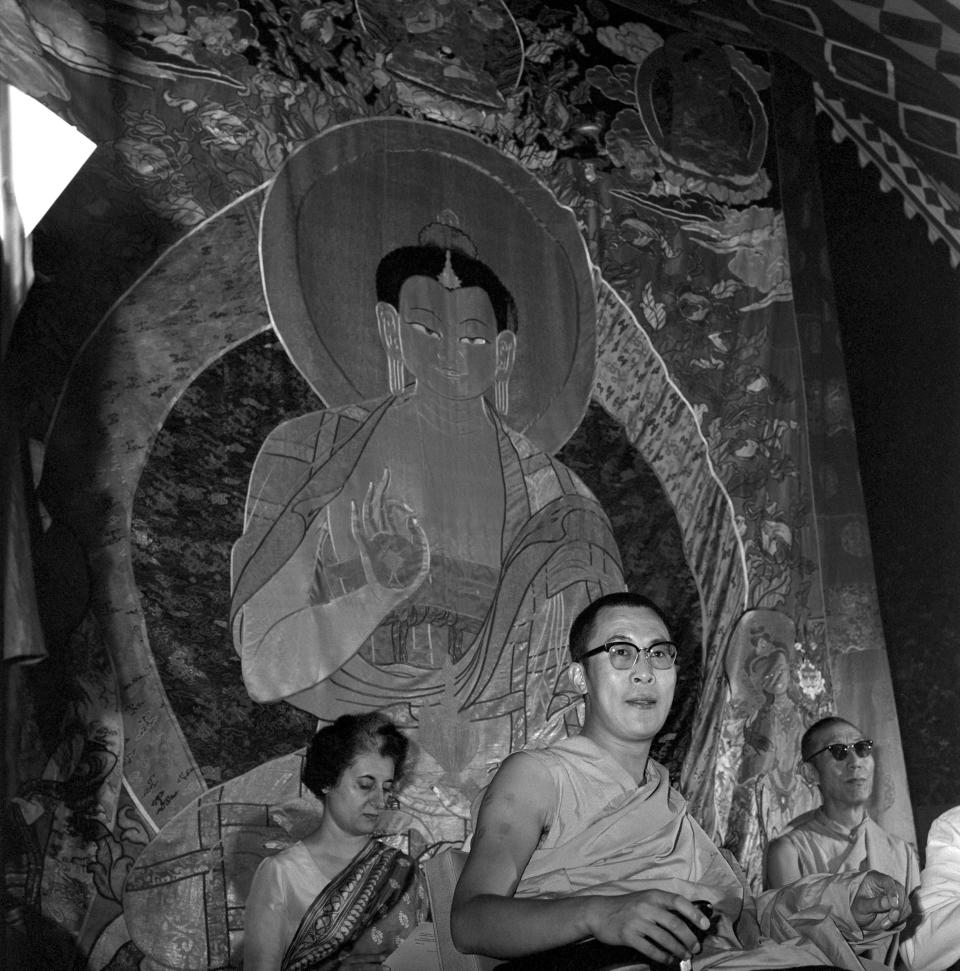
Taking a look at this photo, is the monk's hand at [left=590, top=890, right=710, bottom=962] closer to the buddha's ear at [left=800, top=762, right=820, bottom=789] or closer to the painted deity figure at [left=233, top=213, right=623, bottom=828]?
the painted deity figure at [left=233, top=213, right=623, bottom=828]

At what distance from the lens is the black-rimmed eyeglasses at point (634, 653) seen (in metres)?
2.94

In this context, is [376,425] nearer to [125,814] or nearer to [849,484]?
[125,814]

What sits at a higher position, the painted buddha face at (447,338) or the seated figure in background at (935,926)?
the painted buddha face at (447,338)

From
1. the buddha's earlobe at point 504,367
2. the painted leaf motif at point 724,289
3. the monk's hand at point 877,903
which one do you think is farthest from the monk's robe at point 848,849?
the painted leaf motif at point 724,289

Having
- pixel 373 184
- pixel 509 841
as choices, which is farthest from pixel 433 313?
pixel 509 841

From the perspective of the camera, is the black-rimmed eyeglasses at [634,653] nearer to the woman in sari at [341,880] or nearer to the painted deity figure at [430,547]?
the woman in sari at [341,880]

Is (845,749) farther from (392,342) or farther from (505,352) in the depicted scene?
(392,342)

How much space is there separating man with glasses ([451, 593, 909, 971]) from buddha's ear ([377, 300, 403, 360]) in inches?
99.5

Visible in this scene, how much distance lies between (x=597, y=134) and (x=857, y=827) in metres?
3.34

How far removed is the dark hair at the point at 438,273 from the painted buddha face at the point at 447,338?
3cm

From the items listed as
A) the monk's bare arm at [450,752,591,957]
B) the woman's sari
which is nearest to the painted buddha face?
the woman's sari

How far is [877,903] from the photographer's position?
9.69 feet

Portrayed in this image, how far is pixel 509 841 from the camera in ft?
8.52

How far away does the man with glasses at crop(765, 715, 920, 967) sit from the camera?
454cm
